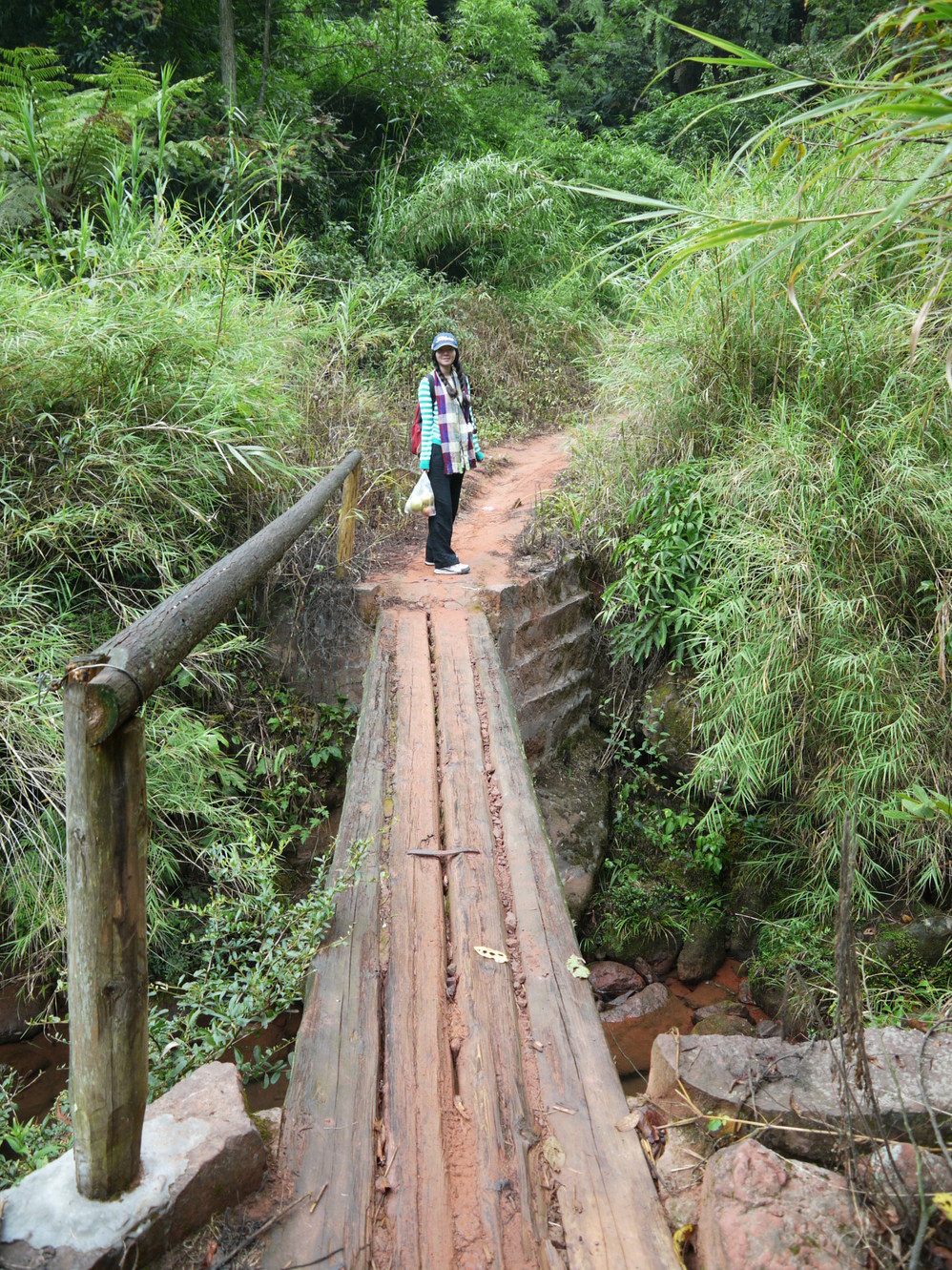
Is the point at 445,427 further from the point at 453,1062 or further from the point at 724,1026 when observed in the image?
the point at 453,1062

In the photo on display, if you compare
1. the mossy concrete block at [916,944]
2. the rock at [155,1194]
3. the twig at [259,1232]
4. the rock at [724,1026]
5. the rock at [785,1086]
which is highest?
the rock at [155,1194]

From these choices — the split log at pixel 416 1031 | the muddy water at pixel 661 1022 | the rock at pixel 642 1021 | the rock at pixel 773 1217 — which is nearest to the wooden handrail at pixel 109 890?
the split log at pixel 416 1031

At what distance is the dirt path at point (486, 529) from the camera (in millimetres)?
5406

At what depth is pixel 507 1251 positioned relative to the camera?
5.17 feet

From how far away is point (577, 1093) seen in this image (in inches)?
76.4

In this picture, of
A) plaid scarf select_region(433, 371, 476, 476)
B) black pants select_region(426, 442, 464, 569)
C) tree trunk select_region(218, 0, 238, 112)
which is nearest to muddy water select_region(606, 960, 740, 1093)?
black pants select_region(426, 442, 464, 569)

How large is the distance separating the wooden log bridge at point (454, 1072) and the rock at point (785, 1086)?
0.99 feet

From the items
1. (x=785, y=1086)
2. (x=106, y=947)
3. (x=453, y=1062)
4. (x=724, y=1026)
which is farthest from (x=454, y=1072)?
(x=724, y=1026)

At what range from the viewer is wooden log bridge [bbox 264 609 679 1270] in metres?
1.59

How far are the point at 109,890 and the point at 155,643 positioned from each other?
15.4 inches

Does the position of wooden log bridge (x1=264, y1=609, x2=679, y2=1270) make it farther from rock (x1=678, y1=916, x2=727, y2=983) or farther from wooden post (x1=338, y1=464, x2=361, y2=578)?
rock (x1=678, y1=916, x2=727, y2=983)

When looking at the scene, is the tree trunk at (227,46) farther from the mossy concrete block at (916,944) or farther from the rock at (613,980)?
the mossy concrete block at (916,944)

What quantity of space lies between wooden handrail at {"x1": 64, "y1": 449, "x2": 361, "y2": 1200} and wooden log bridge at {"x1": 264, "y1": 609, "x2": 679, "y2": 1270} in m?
0.40

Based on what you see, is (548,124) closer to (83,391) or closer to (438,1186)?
(83,391)
